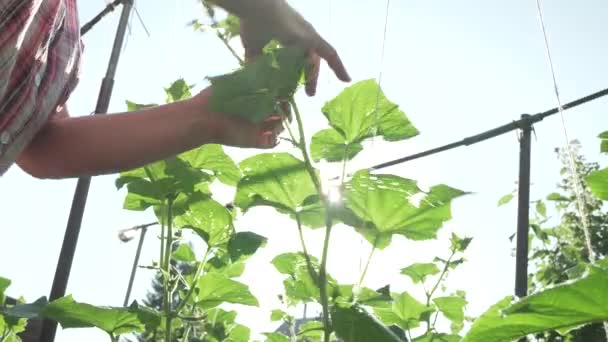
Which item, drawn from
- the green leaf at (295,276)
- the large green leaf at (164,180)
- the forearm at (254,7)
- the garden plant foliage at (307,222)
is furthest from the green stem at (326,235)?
the large green leaf at (164,180)

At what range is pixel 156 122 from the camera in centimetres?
82

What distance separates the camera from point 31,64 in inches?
28.6

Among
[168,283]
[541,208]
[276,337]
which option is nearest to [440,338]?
[276,337]

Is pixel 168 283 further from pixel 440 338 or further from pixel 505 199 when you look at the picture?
pixel 505 199

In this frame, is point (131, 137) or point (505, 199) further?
point (505, 199)

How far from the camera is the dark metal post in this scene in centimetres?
135

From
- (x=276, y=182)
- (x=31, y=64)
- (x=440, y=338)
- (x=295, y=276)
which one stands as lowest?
(x=440, y=338)

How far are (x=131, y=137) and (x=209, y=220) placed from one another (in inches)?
14.3

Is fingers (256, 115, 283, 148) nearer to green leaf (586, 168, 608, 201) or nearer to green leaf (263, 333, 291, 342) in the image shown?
green leaf (586, 168, 608, 201)

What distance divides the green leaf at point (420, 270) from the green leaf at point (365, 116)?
16.9 inches

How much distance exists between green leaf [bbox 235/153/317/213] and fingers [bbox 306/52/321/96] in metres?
0.15

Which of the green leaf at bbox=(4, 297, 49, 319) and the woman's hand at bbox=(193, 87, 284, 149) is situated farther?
the green leaf at bbox=(4, 297, 49, 319)

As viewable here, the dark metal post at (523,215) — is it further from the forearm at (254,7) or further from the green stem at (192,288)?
the forearm at (254,7)

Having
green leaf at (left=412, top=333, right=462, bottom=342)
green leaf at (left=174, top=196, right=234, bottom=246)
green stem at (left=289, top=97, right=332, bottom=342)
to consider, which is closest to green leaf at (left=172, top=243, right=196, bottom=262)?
green leaf at (left=174, top=196, right=234, bottom=246)
